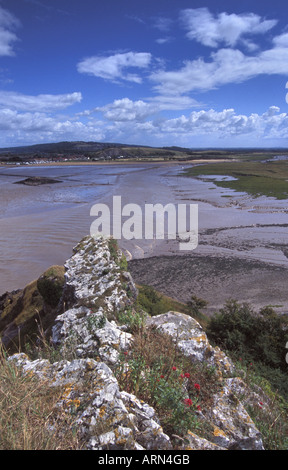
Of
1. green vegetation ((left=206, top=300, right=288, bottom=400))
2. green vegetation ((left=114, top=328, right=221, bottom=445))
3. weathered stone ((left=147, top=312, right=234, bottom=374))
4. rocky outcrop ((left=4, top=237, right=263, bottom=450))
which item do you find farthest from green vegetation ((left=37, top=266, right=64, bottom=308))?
green vegetation ((left=206, top=300, right=288, bottom=400))

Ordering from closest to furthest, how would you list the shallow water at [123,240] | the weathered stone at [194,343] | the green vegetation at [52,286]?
the weathered stone at [194,343]
the green vegetation at [52,286]
the shallow water at [123,240]

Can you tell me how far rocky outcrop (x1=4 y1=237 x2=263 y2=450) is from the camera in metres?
3.04

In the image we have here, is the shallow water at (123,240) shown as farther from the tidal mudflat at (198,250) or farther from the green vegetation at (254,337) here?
the green vegetation at (254,337)

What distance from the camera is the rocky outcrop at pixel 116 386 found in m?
3.04

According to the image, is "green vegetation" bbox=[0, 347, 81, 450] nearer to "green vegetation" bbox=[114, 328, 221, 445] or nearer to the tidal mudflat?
"green vegetation" bbox=[114, 328, 221, 445]

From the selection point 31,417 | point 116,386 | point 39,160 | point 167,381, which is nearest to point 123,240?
point 167,381

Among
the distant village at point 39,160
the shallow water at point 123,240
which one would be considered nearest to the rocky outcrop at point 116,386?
the shallow water at point 123,240

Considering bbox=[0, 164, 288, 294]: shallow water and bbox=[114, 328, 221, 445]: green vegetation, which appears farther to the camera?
bbox=[0, 164, 288, 294]: shallow water

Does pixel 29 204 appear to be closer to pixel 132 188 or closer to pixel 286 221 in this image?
pixel 132 188

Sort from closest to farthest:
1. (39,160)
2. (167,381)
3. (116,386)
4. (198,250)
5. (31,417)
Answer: (31,417) → (116,386) → (167,381) → (198,250) → (39,160)

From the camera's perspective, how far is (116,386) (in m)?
3.42

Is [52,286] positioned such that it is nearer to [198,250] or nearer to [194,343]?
[194,343]

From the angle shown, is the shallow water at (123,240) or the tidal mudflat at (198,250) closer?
the tidal mudflat at (198,250)

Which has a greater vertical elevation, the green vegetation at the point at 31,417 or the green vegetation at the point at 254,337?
the green vegetation at the point at 31,417
